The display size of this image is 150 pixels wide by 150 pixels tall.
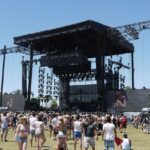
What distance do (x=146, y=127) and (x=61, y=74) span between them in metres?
40.0

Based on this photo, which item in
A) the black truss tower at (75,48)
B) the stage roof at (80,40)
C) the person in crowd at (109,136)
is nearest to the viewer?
the person in crowd at (109,136)

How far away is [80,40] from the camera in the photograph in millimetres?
63812

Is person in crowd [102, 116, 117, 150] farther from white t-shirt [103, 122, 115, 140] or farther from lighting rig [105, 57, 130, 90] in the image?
lighting rig [105, 57, 130, 90]

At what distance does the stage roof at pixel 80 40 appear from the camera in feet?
192

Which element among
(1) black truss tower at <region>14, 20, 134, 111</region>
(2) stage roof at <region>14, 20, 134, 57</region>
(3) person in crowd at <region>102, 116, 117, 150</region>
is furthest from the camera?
(1) black truss tower at <region>14, 20, 134, 111</region>

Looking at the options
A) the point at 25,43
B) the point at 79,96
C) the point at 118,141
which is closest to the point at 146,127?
the point at 118,141

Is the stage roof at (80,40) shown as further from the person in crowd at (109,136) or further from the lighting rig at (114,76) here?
the person in crowd at (109,136)

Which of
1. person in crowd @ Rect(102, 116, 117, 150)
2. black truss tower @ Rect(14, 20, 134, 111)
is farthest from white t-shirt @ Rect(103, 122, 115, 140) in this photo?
black truss tower @ Rect(14, 20, 134, 111)

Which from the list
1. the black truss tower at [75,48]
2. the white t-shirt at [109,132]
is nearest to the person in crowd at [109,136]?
the white t-shirt at [109,132]

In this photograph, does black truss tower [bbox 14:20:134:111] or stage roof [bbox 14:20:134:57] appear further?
black truss tower [bbox 14:20:134:111]

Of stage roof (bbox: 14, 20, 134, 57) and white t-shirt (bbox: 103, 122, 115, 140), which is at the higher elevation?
stage roof (bbox: 14, 20, 134, 57)

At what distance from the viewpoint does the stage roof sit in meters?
58.5

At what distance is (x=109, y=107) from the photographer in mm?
60750

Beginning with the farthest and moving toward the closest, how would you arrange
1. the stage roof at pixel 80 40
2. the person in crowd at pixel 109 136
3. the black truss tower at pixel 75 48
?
the black truss tower at pixel 75 48, the stage roof at pixel 80 40, the person in crowd at pixel 109 136
